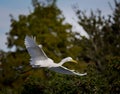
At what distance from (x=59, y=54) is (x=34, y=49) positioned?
1748 centimetres

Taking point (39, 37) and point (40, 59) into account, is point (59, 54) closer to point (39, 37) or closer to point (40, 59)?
point (39, 37)

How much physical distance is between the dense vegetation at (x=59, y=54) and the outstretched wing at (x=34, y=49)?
3.59ft

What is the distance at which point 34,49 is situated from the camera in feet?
44.4

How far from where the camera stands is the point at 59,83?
14578 mm

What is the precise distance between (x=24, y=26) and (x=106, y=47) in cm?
1272

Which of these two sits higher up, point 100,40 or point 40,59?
point 100,40

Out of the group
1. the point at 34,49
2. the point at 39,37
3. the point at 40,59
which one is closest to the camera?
the point at 34,49

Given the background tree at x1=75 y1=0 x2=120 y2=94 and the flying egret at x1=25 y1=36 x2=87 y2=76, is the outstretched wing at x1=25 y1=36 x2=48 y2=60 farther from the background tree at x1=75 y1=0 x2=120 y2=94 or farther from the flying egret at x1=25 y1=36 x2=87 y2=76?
the background tree at x1=75 y1=0 x2=120 y2=94

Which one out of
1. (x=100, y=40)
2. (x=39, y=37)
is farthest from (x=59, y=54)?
(x=100, y=40)

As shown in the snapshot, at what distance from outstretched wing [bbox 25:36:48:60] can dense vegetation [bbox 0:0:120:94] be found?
1.09m

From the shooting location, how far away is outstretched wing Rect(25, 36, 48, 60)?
13.0 meters

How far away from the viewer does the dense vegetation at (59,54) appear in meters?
14.2

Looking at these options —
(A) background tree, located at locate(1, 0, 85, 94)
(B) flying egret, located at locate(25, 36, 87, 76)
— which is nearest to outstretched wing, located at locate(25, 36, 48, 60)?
(B) flying egret, located at locate(25, 36, 87, 76)

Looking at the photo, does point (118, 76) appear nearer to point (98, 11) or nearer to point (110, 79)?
point (110, 79)
